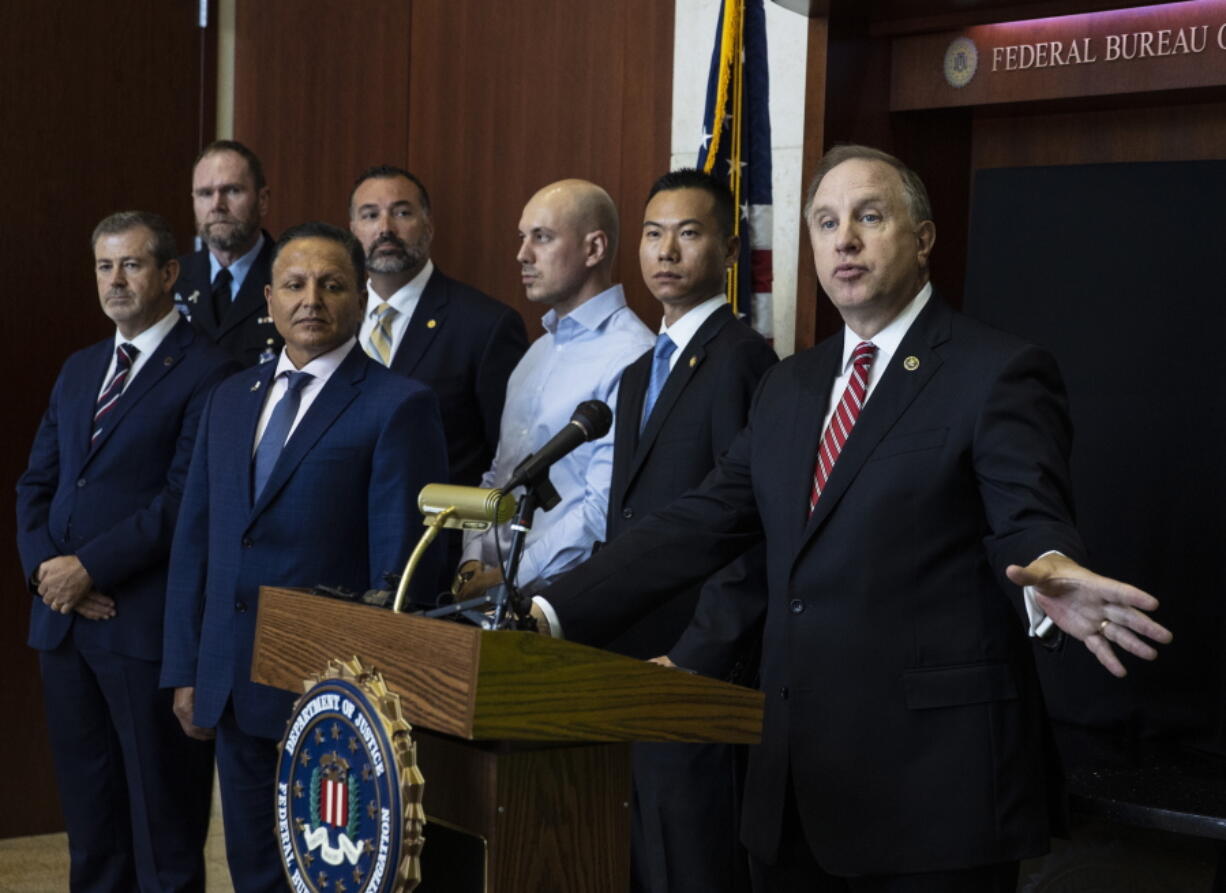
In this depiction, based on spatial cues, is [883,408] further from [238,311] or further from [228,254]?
[228,254]

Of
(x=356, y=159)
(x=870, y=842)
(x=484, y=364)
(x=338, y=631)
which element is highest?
(x=356, y=159)

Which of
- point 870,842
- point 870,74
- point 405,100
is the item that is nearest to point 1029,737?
point 870,842

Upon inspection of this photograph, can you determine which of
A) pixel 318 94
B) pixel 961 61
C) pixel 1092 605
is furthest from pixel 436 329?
pixel 1092 605

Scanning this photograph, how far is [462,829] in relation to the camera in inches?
79.0

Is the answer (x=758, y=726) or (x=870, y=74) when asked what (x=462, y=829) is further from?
(x=870, y=74)

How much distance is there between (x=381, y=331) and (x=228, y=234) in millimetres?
698

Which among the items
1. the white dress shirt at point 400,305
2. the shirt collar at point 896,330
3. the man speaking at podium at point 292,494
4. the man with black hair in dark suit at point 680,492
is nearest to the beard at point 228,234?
the white dress shirt at point 400,305

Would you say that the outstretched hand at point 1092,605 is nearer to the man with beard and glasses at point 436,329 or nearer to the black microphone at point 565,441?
the black microphone at point 565,441

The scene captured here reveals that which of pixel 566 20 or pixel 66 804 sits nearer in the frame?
pixel 66 804

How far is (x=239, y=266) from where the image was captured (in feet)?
15.8

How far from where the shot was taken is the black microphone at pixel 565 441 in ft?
6.57

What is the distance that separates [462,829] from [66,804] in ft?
8.42

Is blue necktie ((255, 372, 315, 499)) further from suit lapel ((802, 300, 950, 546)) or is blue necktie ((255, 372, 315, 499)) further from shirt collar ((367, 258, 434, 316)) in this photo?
suit lapel ((802, 300, 950, 546))

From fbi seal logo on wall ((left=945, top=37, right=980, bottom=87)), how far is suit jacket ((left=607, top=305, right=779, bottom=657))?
0.84 metres
